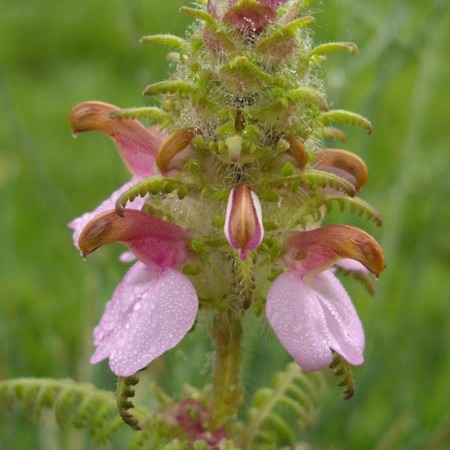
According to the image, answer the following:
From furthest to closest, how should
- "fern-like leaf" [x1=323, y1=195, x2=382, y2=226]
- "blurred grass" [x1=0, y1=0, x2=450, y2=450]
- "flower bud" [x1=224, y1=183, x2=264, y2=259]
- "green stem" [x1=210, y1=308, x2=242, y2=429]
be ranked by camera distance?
"blurred grass" [x1=0, y1=0, x2=450, y2=450] → "green stem" [x1=210, y1=308, x2=242, y2=429] → "fern-like leaf" [x1=323, y1=195, x2=382, y2=226] → "flower bud" [x1=224, y1=183, x2=264, y2=259]

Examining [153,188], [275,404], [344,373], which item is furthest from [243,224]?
[275,404]

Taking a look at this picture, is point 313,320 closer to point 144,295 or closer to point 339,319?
point 339,319

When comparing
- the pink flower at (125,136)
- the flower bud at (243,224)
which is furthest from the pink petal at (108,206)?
the flower bud at (243,224)

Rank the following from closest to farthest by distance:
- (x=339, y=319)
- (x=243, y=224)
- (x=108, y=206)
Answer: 1. (x=243, y=224)
2. (x=339, y=319)
3. (x=108, y=206)

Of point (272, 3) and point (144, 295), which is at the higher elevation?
point (272, 3)

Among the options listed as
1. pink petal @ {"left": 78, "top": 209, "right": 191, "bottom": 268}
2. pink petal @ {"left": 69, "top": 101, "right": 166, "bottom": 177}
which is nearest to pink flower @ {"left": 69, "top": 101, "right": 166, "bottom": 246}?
pink petal @ {"left": 69, "top": 101, "right": 166, "bottom": 177}

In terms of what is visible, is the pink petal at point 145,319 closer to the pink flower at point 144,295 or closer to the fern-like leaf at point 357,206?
the pink flower at point 144,295

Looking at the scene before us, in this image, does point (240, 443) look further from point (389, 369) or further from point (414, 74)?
point (414, 74)

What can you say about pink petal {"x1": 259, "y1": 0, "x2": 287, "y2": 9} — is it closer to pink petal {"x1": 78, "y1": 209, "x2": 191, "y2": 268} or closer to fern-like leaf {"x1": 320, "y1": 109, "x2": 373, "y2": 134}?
fern-like leaf {"x1": 320, "y1": 109, "x2": 373, "y2": 134}
